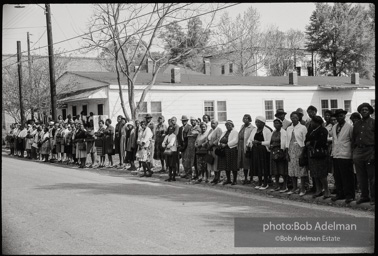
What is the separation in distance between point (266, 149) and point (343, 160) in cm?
258

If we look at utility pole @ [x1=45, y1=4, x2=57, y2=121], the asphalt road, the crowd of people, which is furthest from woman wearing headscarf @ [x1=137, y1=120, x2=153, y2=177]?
utility pole @ [x1=45, y1=4, x2=57, y2=121]

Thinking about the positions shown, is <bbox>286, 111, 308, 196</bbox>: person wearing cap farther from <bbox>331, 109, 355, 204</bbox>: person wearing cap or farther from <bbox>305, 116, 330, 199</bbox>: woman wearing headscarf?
<bbox>331, 109, 355, 204</bbox>: person wearing cap

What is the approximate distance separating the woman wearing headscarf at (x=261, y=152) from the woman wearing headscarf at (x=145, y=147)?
4.43 metres

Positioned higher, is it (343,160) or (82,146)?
(82,146)

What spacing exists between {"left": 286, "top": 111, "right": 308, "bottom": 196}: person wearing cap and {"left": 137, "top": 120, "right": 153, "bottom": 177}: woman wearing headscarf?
585cm

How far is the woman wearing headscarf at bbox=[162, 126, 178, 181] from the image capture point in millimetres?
15602

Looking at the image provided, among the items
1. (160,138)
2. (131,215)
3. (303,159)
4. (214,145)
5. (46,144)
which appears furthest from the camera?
(46,144)

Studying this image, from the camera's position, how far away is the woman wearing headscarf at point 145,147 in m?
16.5


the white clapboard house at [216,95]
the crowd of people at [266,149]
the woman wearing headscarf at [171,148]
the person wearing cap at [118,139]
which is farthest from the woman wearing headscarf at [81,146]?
the white clapboard house at [216,95]

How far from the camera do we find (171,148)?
15.7 meters

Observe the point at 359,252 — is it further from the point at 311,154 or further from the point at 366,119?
the point at 311,154

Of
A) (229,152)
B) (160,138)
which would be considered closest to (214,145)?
(229,152)

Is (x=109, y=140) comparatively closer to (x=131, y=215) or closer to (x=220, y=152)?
(x=220, y=152)

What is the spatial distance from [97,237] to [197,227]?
1603 mm
